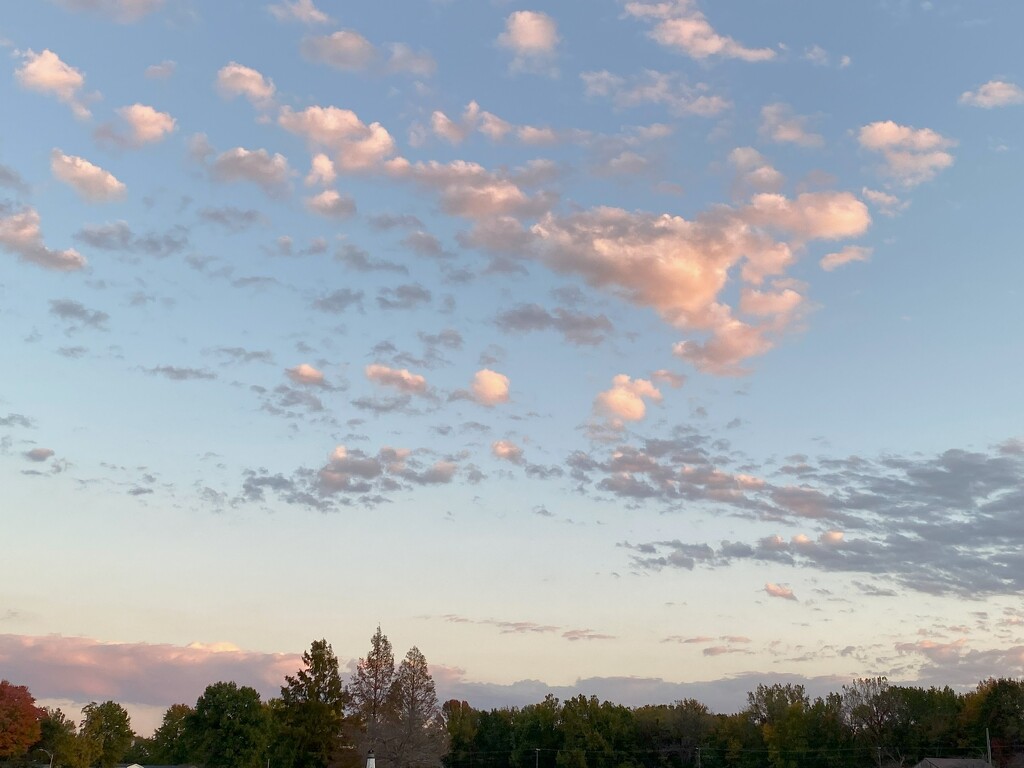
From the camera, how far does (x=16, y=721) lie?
120250 millimetres

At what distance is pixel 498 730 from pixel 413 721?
226 ft

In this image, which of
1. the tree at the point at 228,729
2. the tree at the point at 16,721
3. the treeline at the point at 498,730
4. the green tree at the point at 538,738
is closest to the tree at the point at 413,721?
the treeline at the point at 498,730

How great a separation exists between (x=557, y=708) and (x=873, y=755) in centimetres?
5258

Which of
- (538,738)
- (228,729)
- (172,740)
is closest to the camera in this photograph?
(228,729)

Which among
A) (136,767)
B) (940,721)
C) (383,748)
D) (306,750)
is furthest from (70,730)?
(940,721)

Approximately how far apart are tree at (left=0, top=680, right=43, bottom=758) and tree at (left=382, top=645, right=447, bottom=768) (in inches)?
1658

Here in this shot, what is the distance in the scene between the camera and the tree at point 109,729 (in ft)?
462

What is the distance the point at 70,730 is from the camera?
433ft

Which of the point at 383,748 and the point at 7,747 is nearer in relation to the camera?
the point at 383,748

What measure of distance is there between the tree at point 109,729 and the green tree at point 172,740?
661 centimetres

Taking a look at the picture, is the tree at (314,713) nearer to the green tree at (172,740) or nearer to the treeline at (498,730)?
the treeline at (498,730)

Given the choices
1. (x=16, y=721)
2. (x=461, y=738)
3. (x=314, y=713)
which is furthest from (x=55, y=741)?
(x=461, y=738)

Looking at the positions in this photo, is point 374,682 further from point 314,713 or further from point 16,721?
point 16,721

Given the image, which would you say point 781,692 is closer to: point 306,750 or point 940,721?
point 940,721
